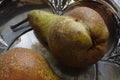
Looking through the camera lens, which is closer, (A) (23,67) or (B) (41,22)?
(A) (23,67)

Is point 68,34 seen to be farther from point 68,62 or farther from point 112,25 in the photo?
point 112,25

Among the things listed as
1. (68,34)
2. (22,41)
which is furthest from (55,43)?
(22,41)

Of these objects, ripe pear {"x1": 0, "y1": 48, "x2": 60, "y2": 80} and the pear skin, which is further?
the pear skin

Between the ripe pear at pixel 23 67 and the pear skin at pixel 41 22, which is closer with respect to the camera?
the ripe pear at pixel 23 67
